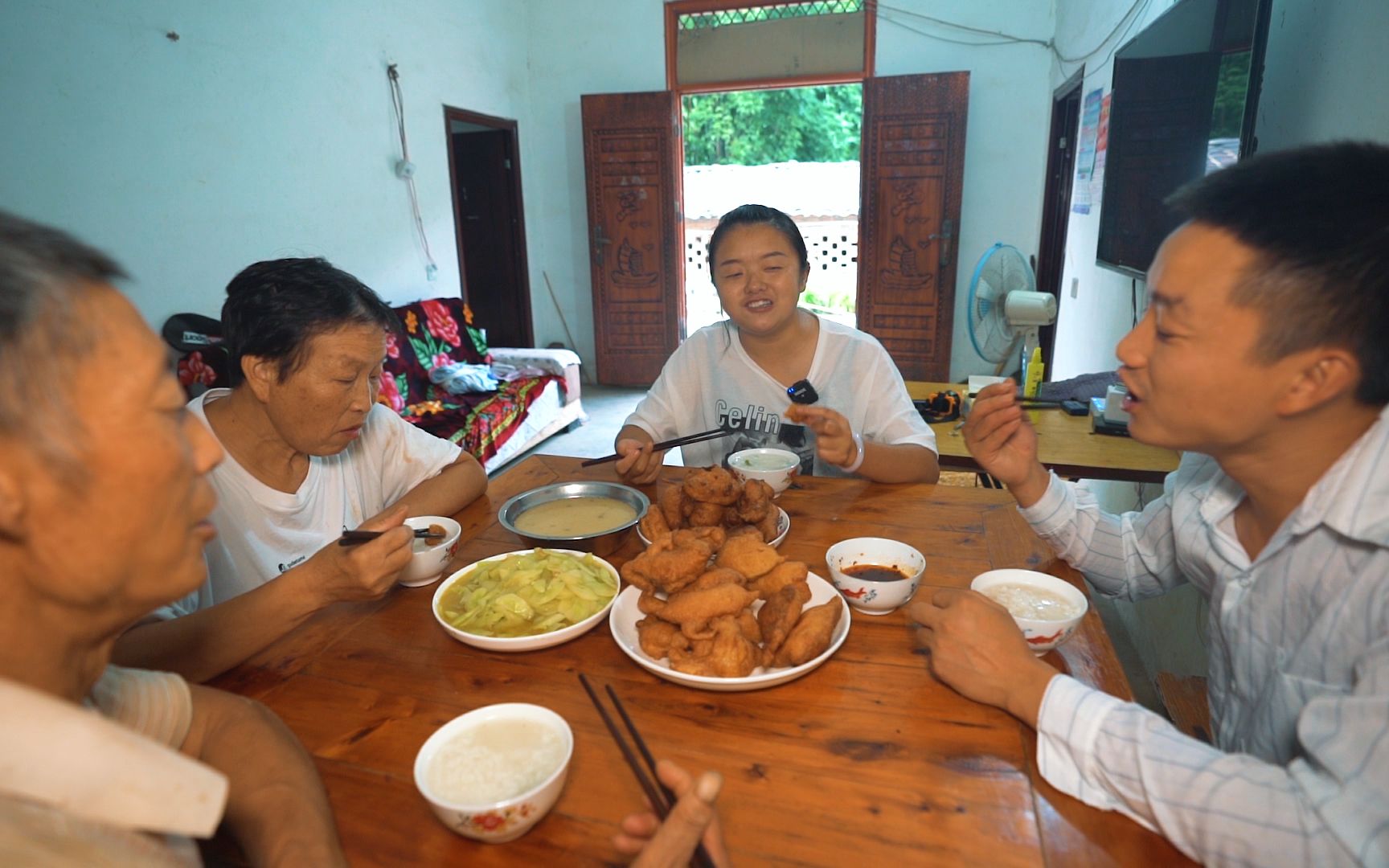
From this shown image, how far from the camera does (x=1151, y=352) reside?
1138mm

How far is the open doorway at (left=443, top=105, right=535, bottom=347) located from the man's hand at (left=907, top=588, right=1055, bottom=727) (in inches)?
273

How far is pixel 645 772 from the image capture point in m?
0.95

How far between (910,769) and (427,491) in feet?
4.51

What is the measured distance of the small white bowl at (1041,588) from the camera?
3.82 feet

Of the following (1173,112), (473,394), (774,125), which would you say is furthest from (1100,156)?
(774,125)

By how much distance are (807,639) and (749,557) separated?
24 cm

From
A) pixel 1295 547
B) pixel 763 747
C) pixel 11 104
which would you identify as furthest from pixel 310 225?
pixel 1295 547

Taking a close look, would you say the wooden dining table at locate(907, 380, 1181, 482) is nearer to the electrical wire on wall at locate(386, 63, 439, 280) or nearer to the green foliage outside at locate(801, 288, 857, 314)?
the electrical wire on wall at locate(386, 63, 439, 280)

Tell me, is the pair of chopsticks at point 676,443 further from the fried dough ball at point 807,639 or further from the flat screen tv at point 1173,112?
the flat screen tv at point 1173,112

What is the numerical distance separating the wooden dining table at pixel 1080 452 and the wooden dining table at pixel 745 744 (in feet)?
3.71

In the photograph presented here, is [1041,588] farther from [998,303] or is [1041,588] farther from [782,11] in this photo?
[782,11]

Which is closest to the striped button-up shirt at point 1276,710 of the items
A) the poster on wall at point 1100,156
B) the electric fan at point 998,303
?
the electric fan at point 998,303

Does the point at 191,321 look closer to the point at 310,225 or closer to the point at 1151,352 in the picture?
the point at 310,225

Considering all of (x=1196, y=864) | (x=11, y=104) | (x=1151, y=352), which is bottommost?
(x=1196, y=864)
